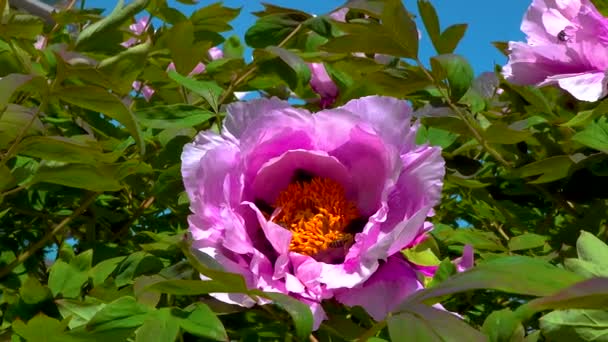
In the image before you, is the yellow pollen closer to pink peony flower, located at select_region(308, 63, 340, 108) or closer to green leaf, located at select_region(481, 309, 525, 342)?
green leaf, located at select_region(481, 309, 525, 342)

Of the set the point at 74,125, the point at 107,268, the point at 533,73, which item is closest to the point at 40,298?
the point at 107,268

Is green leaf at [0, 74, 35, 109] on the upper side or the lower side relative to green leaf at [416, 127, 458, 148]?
upper

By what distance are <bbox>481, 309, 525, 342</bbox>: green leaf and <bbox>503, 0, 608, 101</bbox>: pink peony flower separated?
0.40 metres

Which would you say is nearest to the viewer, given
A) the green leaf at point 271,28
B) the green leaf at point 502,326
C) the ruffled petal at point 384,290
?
the green leaf at point 502,326

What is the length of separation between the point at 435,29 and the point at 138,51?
275mm

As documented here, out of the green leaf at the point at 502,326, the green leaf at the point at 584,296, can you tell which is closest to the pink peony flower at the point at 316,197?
the green leaf at the point at 502,326

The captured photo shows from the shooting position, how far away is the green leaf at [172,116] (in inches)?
29.2

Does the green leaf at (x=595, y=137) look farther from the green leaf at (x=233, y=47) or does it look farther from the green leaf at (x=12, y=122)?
the green leaf at (x=233, y=47)

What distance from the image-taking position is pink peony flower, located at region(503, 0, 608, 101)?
795 mm

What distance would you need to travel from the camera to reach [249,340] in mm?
595

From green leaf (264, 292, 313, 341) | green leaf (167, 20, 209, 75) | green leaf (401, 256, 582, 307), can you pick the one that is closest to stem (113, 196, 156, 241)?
green leaf (167, 20, 209, 75)

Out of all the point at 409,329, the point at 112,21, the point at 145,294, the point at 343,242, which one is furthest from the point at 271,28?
the point at 409,329

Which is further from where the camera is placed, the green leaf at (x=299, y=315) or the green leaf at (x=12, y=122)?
the green leaf at (x=12, y=122)

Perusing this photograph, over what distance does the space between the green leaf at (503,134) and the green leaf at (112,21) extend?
1.16ft
